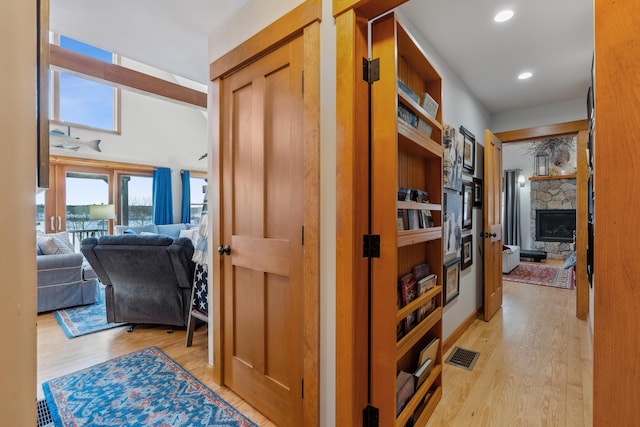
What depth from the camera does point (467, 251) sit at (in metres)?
3.05

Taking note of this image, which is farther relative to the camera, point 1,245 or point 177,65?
point 177,65

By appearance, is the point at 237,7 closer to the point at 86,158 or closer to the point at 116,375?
the point at 116,375

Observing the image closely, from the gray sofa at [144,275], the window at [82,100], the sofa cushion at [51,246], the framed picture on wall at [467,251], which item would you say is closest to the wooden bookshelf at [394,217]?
the framed picture on wall at [467,251]

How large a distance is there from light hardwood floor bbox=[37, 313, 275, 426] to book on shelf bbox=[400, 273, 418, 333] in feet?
3.58

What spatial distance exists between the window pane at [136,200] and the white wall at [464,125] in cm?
642

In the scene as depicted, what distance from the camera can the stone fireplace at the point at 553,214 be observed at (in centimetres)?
744

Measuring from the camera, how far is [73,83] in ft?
18.1

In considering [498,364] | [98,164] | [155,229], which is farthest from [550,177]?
[98,164]

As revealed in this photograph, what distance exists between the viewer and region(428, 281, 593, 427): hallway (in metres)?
1.77

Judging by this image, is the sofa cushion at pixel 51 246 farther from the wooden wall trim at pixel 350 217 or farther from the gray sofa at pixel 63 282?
the wooden wall trim at pixel 350 217

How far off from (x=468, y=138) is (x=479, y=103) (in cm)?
82

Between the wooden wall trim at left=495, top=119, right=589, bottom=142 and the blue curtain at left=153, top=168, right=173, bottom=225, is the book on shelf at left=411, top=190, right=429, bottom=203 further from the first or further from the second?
the blue curtain at left=153, top=168, right=173, bottom=225

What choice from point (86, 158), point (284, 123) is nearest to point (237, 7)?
point (284, 123)

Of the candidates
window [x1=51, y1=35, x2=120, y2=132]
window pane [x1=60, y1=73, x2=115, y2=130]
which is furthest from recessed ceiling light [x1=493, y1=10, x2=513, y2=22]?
window pane [x1=60, y1=73, x2=115, y2=130]
